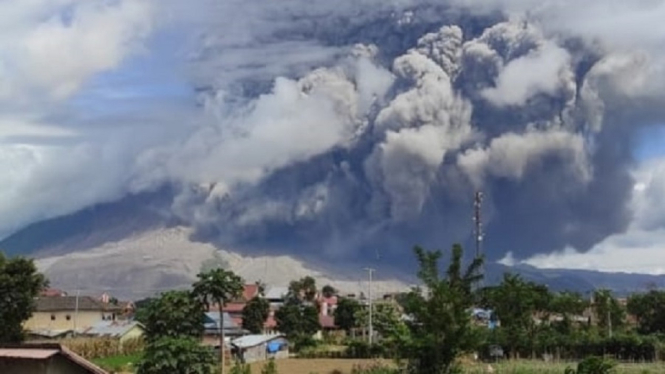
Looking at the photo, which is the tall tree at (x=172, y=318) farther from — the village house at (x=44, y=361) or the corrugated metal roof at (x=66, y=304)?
the corrugated metal roof at (x=66, y=304)

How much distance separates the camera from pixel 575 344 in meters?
60.0

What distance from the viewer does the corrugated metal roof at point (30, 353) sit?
15297 millimetres

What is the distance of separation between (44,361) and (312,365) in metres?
43.9

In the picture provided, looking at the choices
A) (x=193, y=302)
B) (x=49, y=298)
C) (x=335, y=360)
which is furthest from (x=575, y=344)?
(x=49, y=298)

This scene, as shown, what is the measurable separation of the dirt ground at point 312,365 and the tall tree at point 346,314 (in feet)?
109

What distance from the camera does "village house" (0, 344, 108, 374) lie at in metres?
15.4

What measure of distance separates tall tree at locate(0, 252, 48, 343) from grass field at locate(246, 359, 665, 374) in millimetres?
11346

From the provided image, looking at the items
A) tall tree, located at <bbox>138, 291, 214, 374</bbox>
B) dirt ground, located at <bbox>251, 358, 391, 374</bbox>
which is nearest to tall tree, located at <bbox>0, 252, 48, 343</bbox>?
tall tree, located at <bbox>138, 291, 214, 374</bbox>

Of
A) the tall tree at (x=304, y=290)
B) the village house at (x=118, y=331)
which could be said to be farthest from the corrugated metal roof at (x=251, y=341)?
the tall tree at (x=304, y=290)

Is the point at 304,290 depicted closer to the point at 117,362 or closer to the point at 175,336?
the point at 117,362

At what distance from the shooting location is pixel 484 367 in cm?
4259

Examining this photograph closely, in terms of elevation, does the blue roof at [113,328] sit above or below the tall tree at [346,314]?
below

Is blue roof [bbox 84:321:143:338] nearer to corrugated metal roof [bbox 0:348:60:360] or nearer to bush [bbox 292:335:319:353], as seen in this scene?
bush [bbox 292:335:319:353]

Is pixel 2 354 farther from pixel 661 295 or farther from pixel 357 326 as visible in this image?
pixel 357 326
